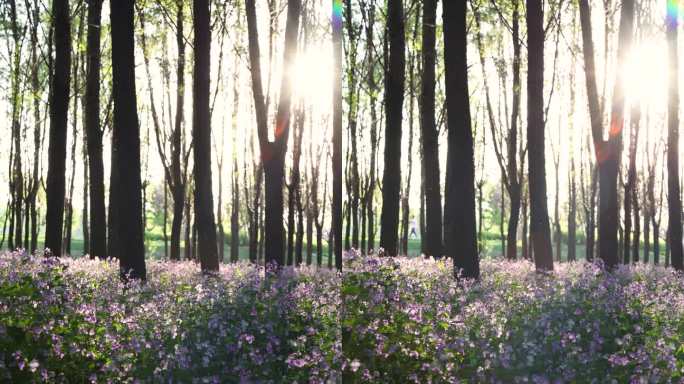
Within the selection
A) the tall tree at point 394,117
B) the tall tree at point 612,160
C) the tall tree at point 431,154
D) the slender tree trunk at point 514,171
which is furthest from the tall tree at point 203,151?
the slender tree trunk at point 514,171

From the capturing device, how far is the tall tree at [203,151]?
14.5 metres

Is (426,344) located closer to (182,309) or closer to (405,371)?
(405,371)

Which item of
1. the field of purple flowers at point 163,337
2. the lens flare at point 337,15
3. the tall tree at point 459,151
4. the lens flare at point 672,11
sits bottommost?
the field of purple flowers at point 163,337

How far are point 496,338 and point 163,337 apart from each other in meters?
3.22

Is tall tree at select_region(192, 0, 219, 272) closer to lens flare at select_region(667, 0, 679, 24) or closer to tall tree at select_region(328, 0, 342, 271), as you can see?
tall tree at select_region(328, 0, 342, 271)

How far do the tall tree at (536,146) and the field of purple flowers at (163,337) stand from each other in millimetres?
7828

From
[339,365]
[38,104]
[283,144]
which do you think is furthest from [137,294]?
[38,104]

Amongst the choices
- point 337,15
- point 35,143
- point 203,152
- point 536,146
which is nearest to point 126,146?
point 203,152

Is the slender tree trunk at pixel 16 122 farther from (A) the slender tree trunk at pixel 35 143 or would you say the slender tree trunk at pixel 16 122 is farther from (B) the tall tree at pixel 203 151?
(B) the tall tree at pixel 203 151

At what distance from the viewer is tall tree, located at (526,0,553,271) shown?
1509cm

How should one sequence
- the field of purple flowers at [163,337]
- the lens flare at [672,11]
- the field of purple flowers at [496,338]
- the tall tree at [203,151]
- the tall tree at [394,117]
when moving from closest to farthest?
the field of purple flowers at [496,338] < the field of purple flowers at [163,337] < the tall tree at [203,151] < the tall tree at [394,117] < the lens flare at [672,11]

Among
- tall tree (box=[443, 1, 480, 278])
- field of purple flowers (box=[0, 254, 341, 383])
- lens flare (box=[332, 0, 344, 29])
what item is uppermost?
lens flare (box=[332, 0, 344, 29])

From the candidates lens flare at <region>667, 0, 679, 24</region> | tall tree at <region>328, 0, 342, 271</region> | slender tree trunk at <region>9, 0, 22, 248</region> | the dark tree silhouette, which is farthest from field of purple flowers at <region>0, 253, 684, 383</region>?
slender tree trunk at <region>9, 0, 22, 248</region>

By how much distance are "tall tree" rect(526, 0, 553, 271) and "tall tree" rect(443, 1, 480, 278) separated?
3309mm
